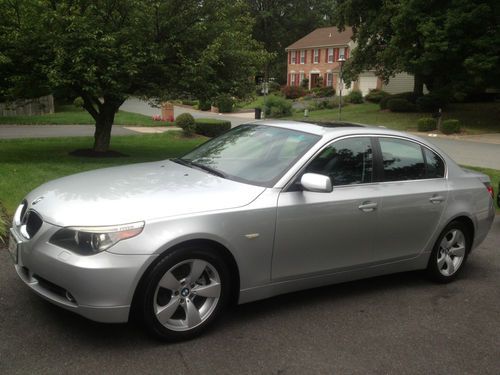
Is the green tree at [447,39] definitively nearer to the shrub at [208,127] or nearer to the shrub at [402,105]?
the shrub at [402,105]

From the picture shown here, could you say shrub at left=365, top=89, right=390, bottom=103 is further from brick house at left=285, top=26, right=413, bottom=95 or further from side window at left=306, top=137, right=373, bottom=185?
side window at left=306, top=137, right=373, bottom=185

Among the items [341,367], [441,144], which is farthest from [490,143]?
[341,367]

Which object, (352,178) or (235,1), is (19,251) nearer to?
(352,178)

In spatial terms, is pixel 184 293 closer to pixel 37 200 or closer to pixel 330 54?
pixel 37 200

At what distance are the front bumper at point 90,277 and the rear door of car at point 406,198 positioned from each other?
223cm

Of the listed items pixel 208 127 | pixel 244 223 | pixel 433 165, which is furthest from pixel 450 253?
pixel 208 127

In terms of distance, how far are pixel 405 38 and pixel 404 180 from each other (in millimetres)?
24199

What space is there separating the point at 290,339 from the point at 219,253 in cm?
81

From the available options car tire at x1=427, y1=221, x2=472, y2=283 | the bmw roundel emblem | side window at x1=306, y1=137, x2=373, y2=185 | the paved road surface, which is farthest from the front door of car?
the paved road surface

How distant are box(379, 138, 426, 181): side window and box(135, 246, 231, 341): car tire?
190 centimetres

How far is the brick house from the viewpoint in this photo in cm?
5531

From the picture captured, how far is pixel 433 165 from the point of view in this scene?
521 cm

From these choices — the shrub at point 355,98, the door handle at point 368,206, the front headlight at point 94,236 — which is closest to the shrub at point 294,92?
the shrub at point 355,98

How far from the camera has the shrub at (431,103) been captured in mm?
32750
